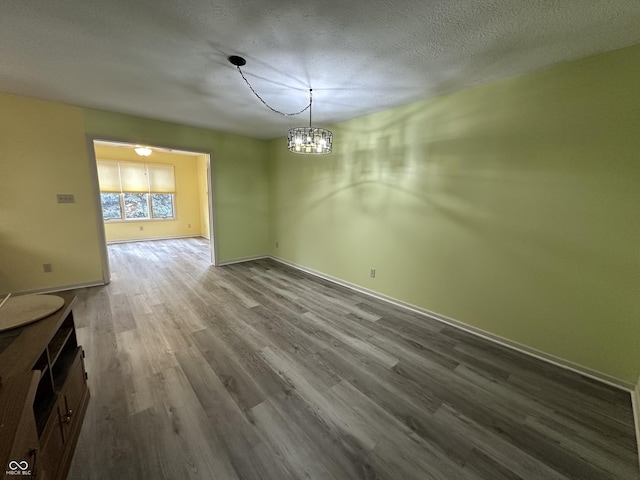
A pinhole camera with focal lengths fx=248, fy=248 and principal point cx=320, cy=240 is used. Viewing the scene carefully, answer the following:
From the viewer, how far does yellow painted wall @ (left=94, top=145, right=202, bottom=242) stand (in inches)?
260

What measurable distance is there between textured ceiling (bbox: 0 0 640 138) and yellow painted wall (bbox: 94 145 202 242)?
4.17 meters

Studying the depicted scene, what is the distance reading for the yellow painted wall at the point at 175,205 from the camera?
660 cm

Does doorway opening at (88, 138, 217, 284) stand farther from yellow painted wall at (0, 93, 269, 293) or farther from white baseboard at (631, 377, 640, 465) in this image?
white baseboard at (631, 377, 640, 465)

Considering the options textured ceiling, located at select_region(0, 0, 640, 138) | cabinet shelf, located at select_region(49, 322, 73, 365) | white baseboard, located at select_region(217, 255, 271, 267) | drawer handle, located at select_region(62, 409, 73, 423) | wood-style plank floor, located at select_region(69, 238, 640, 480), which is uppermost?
textured ceiling, located at select_region(0, 0, 640, 138)

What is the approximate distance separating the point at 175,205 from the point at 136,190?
40.5 inches

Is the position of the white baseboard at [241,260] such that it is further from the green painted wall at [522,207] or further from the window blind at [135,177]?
the window blind at [135,177]

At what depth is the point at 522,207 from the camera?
225 centimetres

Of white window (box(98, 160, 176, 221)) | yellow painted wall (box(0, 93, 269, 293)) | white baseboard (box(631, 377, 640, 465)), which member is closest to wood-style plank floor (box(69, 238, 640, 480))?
white baseboard (box(631, 377, 640, 465))

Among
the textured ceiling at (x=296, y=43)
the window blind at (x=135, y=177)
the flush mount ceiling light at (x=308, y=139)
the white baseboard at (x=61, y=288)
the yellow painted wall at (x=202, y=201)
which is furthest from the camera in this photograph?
the yellow painted wall at (x=202, y=201)

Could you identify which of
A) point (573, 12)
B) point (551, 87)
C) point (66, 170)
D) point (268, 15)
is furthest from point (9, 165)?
point (551, 87)

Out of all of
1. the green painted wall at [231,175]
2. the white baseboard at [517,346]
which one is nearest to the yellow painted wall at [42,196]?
the green painted wall at [231,175]

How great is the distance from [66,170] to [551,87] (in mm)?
5504

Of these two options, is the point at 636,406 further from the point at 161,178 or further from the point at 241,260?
the point at 161,178

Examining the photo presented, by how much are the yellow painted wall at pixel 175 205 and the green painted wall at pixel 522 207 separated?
6105 millimetres
